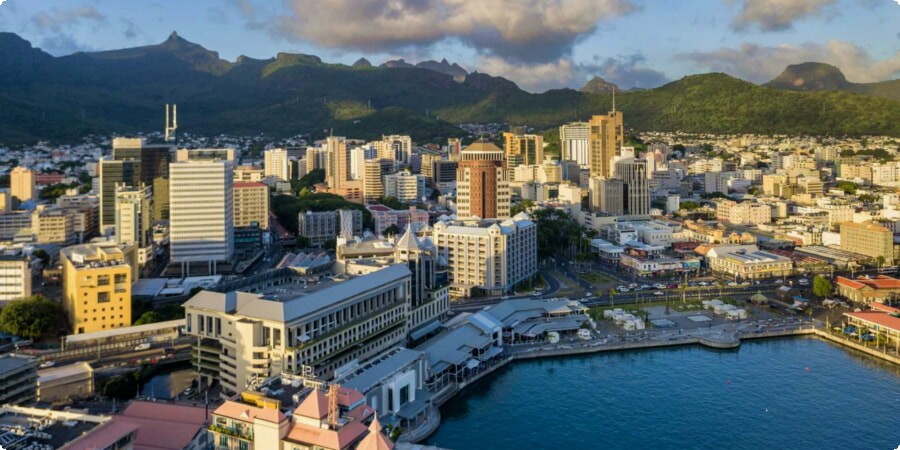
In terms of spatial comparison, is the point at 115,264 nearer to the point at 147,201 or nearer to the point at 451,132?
the point at 147,201

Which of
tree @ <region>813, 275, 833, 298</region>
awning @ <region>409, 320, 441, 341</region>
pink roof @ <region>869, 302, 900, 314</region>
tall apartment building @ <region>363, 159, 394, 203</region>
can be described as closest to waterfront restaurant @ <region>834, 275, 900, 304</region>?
tree @ <region>813, 275, 833, 298</region>

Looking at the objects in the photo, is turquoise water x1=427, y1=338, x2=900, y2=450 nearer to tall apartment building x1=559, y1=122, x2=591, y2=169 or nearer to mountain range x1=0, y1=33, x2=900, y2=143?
tall apartment building x1=559, y1=122, x2=591, y2=169

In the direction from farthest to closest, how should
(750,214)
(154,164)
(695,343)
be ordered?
(750,214) < (154,164) < (695,343)

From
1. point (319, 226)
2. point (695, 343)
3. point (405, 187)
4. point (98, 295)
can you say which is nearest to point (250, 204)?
point (319, 226)

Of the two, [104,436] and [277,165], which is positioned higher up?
[277,165]

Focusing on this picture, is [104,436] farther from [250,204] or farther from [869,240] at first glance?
[869,240]

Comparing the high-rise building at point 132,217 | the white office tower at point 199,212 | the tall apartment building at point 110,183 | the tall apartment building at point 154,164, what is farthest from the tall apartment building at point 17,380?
the tall apartment building at point 154,164
